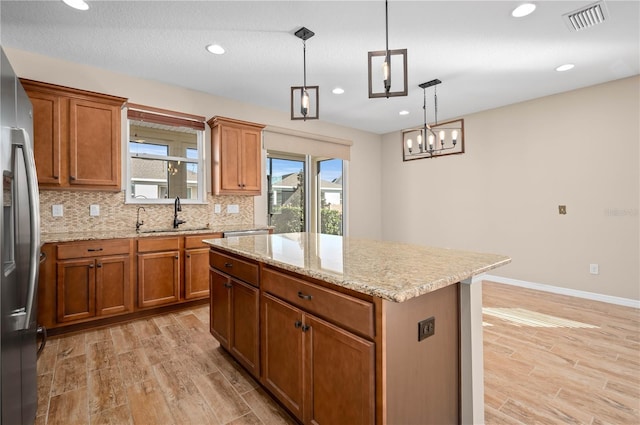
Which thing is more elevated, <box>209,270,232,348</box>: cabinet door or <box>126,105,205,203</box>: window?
<box>126,105,205,203</box>: window

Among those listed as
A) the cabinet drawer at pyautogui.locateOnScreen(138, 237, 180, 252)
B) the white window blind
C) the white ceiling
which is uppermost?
the white ceiling

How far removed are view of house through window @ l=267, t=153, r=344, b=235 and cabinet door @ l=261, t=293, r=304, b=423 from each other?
128 inches

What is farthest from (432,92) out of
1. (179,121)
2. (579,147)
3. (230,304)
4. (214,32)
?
(230,304)

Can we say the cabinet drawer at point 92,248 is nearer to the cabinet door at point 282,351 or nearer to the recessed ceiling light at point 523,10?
the cabinet door at point 282,351

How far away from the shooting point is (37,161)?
2.82 meters

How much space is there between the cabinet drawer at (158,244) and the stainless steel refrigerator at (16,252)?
1.67m

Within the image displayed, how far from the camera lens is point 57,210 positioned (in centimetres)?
317

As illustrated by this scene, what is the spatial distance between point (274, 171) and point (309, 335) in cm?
389

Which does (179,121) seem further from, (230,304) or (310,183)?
(230,304)

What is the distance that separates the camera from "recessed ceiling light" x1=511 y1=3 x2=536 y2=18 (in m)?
2.37

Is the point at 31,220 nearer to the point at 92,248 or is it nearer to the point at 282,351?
the point at 282,351

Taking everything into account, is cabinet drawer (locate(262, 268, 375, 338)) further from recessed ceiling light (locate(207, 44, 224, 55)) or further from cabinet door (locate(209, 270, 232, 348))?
recessed ceiling light (locate(207, 44, 224, 55))

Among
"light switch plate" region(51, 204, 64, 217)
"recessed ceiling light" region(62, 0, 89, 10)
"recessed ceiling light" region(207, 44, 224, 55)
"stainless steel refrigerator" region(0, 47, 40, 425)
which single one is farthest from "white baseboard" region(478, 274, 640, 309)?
"light switch plate" region(51, 204, 64, 217)

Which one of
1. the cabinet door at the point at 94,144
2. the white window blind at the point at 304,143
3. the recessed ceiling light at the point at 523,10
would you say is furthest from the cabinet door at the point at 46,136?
the recessed ceiling light at the point at 523,10
